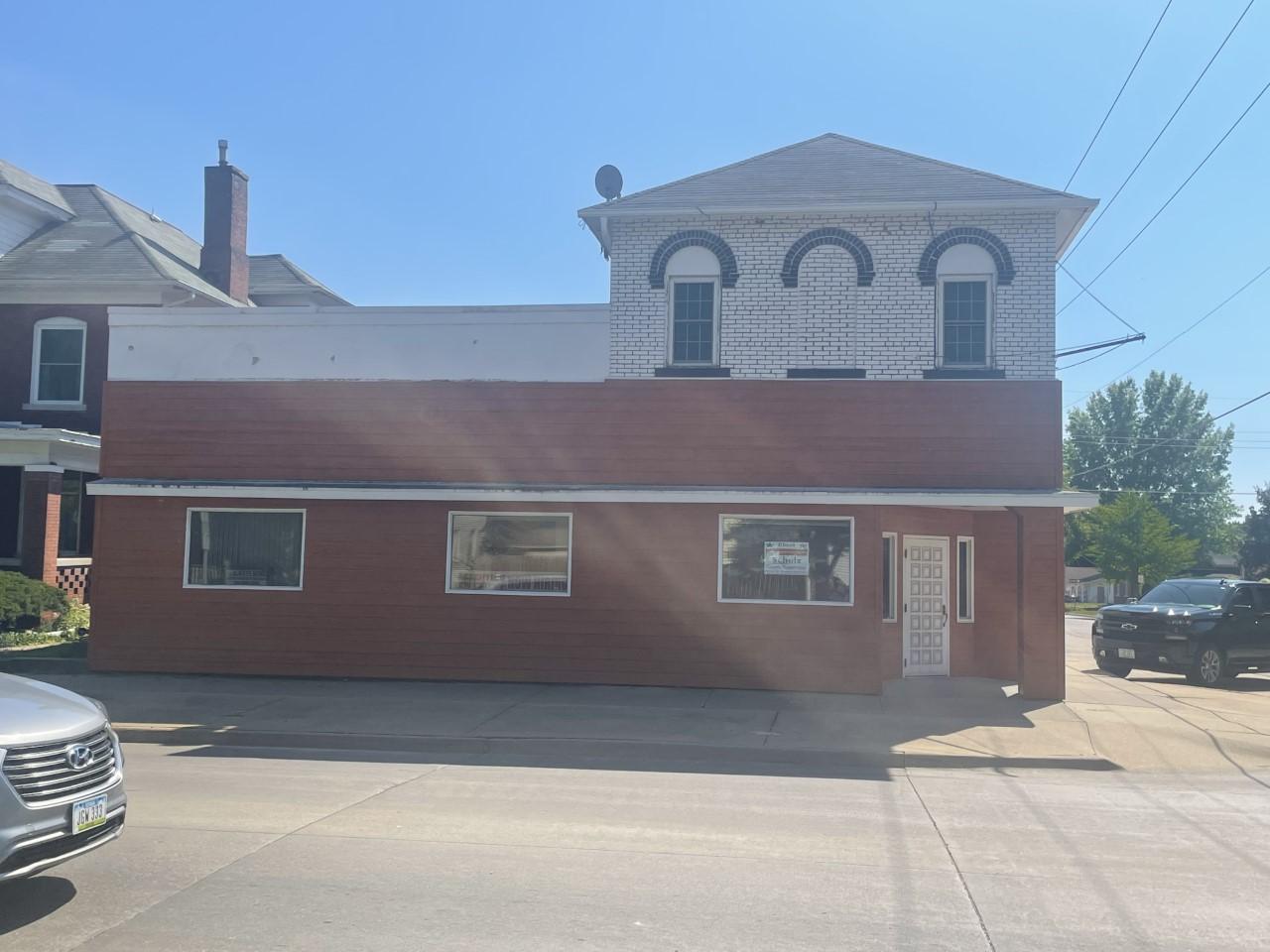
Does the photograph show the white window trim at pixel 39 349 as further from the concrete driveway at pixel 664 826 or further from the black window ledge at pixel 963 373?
the black window ledge at pixel 963 373

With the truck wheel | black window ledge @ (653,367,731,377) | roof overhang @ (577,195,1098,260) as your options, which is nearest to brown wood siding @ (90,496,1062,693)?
black window ledge @ (653,367,731,377)

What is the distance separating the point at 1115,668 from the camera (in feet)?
61.7

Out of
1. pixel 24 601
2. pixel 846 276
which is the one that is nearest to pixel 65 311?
pixel 24 601

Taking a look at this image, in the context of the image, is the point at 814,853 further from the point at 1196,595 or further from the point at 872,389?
the point at 1196,595

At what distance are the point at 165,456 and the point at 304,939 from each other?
11.9 meters

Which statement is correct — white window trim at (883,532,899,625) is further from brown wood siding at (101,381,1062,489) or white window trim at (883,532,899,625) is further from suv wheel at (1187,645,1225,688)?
suv wheel at (1187,645,1225,688)

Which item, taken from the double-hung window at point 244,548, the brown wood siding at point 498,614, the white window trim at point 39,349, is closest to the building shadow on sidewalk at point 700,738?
the brown wood siding at point 498,614

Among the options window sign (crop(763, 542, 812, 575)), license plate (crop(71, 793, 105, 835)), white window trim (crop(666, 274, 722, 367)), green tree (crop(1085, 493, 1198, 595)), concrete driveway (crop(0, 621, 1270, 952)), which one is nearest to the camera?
license plate (crop(71, 793, 105, 835))

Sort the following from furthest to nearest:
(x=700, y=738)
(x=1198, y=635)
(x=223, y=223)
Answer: (x=223, y=223), (x=1198, y=635), (x=700, y=738)

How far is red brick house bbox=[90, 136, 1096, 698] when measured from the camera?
47.9 ft

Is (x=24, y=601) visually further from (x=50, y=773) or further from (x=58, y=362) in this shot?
(x=50, y=773)

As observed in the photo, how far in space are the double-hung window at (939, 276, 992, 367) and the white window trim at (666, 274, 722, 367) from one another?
310 cm

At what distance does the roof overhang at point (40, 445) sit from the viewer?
20156 millimetres

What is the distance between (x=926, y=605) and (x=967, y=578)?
818mm
